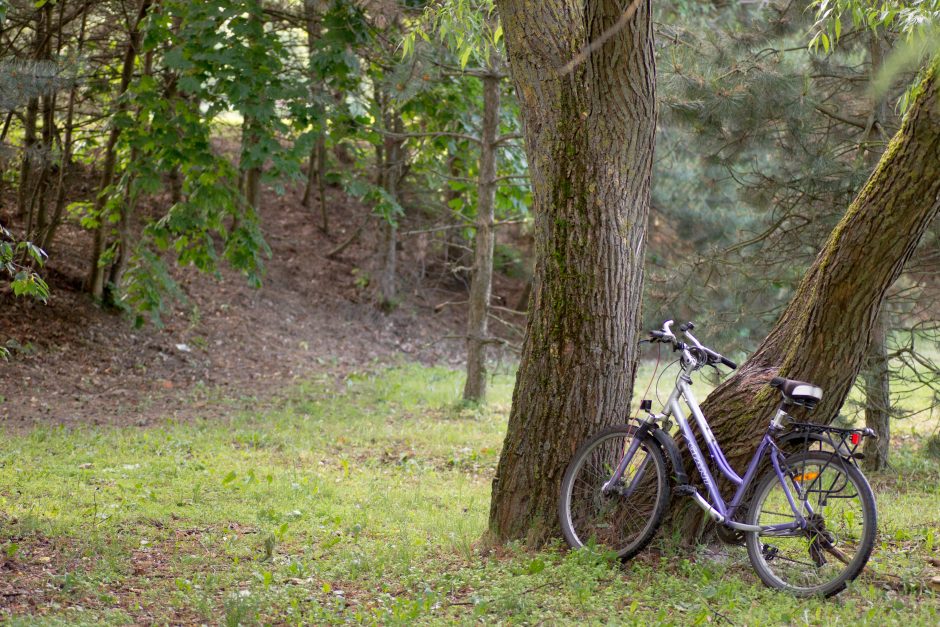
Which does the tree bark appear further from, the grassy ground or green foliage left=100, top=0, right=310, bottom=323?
the grassy ground

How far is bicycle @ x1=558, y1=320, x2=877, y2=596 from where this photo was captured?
14.2 feet

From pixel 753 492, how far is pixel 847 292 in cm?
118

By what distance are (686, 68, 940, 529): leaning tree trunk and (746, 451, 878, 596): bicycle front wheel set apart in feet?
1.35

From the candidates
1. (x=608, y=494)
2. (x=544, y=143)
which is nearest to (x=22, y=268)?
(x=544, y=143)

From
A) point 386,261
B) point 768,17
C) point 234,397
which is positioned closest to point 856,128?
point 768,17

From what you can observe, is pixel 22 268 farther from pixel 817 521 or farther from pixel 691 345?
pixel 817 521

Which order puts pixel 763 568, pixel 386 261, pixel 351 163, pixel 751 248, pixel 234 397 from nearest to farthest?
1. pixel 763 568
2. pixel 751 248
3. pixel 234 397
4. pixel 386 261
5. pixel 351 163

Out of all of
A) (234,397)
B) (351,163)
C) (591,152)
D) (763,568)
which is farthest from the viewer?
(351,163)

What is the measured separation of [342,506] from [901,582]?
3.85m

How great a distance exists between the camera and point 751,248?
34.1 feet

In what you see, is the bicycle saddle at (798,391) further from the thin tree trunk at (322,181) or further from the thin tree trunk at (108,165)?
the thin tree trunk at (322,181)

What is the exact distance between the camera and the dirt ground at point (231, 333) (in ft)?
34.1

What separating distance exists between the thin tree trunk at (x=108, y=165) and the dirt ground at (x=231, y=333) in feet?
1.10

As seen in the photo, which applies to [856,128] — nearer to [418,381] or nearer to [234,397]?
[418,381]
